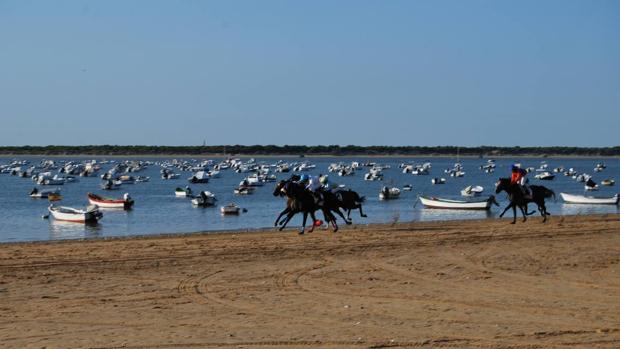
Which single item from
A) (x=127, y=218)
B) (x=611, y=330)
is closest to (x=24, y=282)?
(x=611, y=330)

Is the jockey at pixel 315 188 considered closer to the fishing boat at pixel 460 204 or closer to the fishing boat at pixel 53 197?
the fishing boat at pixel 460 204

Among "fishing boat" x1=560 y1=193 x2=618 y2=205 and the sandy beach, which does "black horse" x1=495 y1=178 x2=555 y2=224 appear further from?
"fishing boat" x1=560 y1=193 x2=618 y2=205

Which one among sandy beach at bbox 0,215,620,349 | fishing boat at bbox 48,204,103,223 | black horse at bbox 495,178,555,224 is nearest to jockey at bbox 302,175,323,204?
sandy beach at bbox 0,215,620,349

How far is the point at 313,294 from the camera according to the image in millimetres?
17078

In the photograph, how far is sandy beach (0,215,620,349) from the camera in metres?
13.4

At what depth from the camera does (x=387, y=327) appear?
46.2ft

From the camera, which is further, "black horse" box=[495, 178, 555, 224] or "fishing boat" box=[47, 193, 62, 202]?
"fishing boat" box=[47, 193, 62, 202]

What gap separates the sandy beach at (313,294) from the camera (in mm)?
13398

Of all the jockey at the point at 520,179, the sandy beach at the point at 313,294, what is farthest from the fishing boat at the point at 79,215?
the jockey at the point at 520,179

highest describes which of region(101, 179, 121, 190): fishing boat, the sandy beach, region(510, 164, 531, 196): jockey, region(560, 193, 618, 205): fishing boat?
region(510, 164, 531, 196): jockey

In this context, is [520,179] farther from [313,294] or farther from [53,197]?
[53,197]

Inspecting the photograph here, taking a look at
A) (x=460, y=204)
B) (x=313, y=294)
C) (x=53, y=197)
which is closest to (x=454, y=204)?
(x=460, y=204)

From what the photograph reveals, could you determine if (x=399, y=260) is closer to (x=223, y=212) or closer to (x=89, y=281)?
(x=89, y=281)

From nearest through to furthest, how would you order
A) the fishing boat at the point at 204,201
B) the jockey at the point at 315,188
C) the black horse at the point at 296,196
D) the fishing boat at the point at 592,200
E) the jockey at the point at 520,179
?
the black horse at the point at 296,196, the jockey at the point at 315,188, the jockey at the point at 520,179, the fishing boat at the point at 204,201, the fishing boat at the point at 592,200
